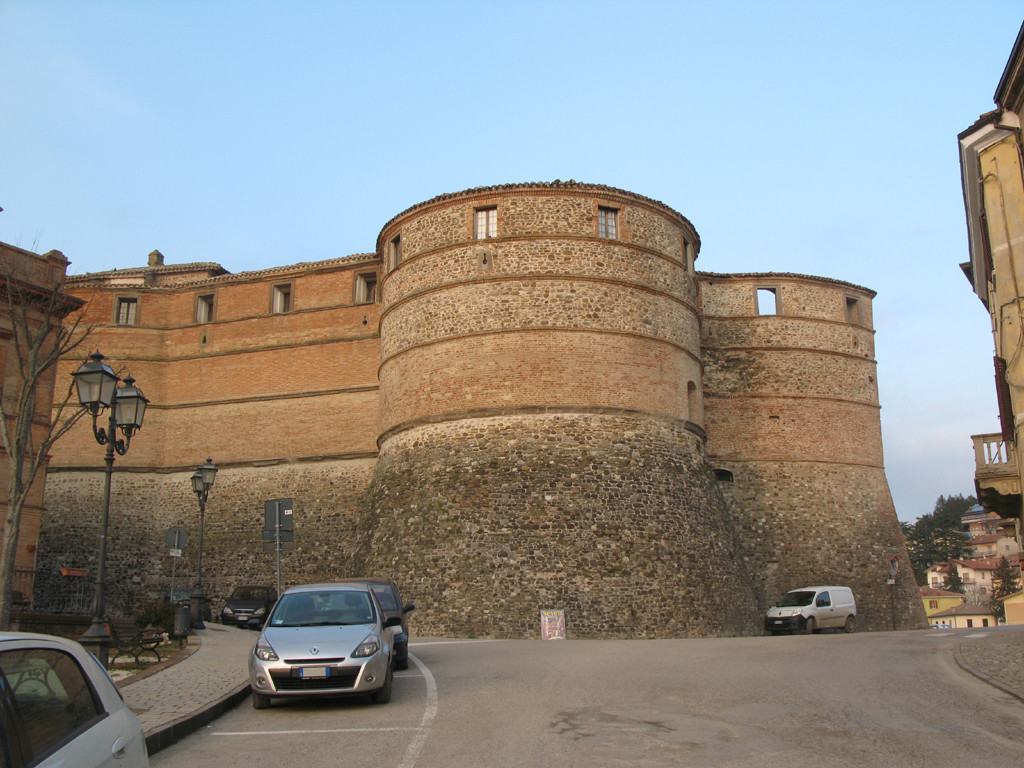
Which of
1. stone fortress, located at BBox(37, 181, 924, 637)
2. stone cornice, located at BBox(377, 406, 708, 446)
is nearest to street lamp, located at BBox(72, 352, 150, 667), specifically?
stone fortress, located at BBox(37, 181, 924, 637)

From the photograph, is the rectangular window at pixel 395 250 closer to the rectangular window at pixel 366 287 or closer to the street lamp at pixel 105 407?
the rectangular window at pixel 366 287

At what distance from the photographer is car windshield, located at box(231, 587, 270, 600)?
2739cm

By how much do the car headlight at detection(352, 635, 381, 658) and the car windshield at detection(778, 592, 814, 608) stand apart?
19418 mm

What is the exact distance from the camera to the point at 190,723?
879 centimetres

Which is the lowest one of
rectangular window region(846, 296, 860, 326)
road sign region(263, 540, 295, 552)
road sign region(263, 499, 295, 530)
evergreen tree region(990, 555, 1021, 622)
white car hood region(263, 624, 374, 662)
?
evergreen tree region(990, 555, 1021, 622)

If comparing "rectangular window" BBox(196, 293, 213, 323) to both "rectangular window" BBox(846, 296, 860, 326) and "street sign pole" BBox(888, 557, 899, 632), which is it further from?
"street sign pole" BBox(888, 557, 899, 632)

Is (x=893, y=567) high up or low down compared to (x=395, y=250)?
down

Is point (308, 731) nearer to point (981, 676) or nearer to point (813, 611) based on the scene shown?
point (981, 676)

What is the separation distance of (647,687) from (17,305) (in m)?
17.0

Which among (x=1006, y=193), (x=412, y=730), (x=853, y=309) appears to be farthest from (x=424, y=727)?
(x=853, y=309)

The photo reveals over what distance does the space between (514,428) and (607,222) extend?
665 cm

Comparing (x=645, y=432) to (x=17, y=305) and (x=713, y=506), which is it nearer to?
(x=713, y=506)

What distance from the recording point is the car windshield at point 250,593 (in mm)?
27391

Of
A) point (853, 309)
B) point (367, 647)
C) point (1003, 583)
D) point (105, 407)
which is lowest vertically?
point (1003, 583)
